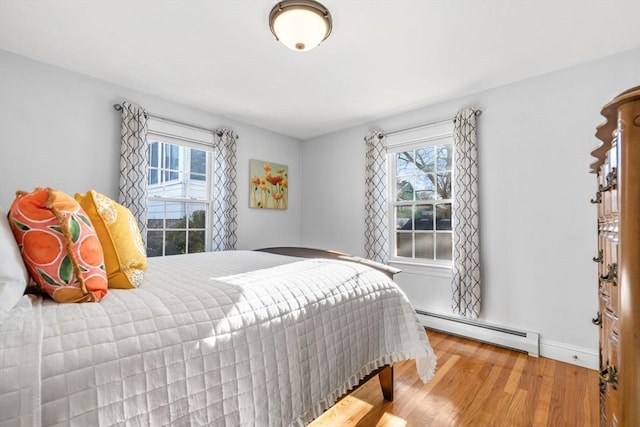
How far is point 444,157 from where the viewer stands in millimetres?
3244

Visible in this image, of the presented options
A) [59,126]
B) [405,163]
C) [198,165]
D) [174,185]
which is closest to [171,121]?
[198,165]

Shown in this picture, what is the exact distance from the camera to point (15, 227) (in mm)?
922

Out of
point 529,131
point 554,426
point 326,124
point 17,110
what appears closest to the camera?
point 554,426

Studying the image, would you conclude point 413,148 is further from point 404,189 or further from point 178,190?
Result: point 178,190

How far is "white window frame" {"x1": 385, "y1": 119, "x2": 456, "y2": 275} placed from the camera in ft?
10.3

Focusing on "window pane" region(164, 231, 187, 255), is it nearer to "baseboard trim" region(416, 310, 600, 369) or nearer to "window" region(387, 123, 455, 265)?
"window" region(387, 123, 455, 265)

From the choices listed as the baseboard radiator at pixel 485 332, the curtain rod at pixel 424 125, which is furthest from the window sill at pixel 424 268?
the curtain rod at pixel 424 125

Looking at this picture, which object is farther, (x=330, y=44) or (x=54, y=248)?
(x=330, y=44)

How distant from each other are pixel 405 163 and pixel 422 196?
47 centimetres

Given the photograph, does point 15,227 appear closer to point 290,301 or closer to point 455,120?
point 290,301

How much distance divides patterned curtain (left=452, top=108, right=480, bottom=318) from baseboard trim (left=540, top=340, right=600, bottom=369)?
559mm

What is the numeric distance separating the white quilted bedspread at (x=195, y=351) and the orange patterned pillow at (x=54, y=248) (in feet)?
0.20

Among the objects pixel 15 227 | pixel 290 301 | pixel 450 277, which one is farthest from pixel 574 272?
pixel 15 227

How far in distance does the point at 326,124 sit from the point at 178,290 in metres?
3.33
